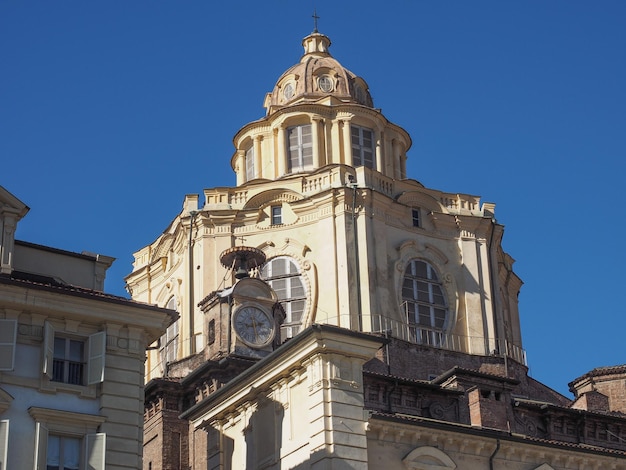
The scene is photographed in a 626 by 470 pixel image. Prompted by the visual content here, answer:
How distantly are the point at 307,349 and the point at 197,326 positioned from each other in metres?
20.9

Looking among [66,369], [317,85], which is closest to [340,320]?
[317,85]

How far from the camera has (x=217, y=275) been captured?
60219 mm

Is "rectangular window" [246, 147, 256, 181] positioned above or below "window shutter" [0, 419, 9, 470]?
above

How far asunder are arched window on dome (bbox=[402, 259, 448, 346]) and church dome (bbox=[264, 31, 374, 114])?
33.1 feet

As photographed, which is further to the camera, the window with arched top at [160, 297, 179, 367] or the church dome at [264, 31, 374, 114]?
the church dome at [264, 31, 374, 114]

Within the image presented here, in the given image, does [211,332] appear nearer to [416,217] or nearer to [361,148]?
[416,217]

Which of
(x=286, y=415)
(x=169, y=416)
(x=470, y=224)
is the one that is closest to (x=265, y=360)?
(x=286, y=415)

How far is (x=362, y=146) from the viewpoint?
2566 inches

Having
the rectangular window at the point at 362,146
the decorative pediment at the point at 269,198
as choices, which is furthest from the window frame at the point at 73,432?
the rectangular window at the point at 362,146

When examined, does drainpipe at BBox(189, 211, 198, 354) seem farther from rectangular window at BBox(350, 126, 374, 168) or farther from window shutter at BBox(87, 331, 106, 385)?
window shutter at BBox(87, 331, 106, 385)

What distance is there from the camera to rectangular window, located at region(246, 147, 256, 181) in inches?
2608

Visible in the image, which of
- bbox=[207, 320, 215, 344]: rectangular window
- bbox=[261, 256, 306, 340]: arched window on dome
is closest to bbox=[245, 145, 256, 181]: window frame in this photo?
bbox=[261, 256, 306, 340]: arched window on dome

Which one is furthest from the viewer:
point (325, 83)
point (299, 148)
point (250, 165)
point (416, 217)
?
point (325, 83)

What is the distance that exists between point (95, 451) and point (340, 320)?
81.1ft
